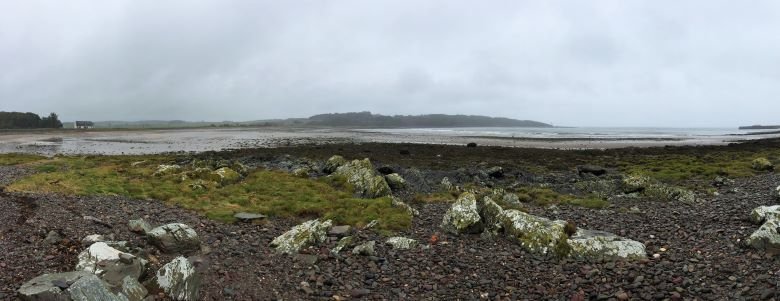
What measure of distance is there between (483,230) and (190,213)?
10.4 meters

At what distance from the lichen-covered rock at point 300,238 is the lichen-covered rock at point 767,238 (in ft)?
35.4

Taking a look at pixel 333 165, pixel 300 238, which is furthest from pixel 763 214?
pixel 333 165

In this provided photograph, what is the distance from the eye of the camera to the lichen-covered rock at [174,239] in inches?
A: 432

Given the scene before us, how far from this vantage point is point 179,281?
342 inches

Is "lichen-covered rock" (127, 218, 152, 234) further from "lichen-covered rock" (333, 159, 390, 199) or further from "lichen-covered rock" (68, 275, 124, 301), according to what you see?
"lichen-covered rock" (333, 159, 390, 199)

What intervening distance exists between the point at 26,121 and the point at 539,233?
638 feet

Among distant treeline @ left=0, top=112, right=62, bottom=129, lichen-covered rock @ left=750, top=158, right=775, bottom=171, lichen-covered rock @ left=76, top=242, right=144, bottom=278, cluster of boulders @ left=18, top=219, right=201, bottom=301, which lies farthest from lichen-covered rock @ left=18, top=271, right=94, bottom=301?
distant treeline @ left=0, top=112, right=62, bottom=129

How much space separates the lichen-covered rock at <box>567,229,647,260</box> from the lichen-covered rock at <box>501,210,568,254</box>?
0.31 metres

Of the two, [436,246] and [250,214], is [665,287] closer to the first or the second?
[436,246]

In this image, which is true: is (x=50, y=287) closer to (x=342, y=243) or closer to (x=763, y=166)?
(x=342, y=243)

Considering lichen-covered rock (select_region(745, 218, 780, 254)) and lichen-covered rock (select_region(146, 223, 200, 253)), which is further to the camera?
lichen-covered rock (select_region(146, 223, 200, 253))

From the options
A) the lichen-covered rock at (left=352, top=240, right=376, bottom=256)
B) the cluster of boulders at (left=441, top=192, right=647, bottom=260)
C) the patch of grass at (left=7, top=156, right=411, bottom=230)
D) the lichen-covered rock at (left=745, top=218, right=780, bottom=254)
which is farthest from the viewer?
the patch of grass at (left=7, top=156, right=411, bottom=230)

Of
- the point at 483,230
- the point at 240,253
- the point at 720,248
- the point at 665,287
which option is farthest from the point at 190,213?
the point at 720,248

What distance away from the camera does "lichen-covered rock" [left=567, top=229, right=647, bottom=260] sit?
10.6 m
